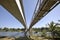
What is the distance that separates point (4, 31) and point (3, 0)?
9404cm

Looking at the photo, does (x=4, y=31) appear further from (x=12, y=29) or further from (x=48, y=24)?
(x=48, y=24)

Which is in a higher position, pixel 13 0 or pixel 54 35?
pixel 13 0

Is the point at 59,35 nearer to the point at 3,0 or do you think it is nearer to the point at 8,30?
the point at 3,0

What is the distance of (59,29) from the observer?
25.4 meters

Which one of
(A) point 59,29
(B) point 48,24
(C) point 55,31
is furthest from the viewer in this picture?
(B) point 48,24

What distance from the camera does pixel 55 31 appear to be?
27.4 m

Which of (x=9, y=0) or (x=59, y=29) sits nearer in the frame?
(x=9, y=0)

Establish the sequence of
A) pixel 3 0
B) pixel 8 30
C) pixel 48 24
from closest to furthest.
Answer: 1. pixel 3 0
2. pixel 48 24
3. pixel 8 30

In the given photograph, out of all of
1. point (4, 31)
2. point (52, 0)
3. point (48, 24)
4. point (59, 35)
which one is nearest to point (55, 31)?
point (59, 35)

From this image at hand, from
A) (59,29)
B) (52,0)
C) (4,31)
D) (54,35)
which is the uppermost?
(52,0)

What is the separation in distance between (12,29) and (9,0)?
90378mm

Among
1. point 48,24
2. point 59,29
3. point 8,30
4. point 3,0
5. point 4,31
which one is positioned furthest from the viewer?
point 4,31

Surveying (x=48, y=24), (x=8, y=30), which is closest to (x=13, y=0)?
(x=48, y=24)

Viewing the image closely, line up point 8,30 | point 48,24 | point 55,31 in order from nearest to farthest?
point 55,31
point 48,24
point 8,30
